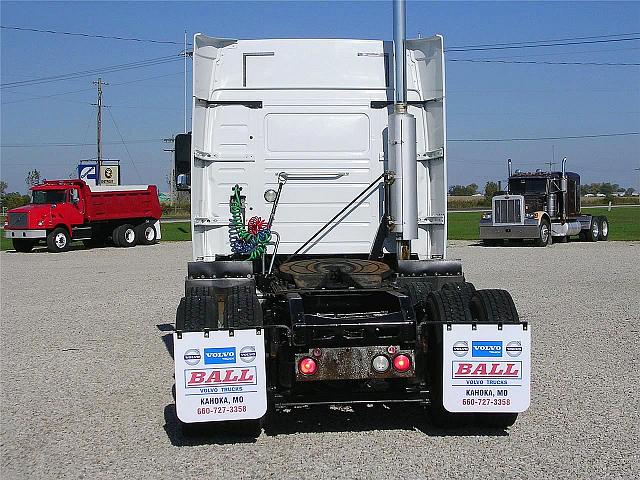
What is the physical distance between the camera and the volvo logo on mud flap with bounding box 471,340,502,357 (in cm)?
615

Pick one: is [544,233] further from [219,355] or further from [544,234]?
[219,355]

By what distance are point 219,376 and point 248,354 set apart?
0.25m

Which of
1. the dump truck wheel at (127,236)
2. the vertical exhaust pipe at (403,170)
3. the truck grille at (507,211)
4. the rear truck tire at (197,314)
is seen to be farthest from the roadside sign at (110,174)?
the rear truck tire at (197,314)

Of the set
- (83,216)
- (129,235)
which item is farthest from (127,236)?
(83,216)

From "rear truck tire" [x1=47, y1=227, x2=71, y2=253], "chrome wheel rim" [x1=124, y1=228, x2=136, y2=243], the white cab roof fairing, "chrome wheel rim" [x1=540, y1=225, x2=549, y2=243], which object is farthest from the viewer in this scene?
"chrome wheel rim" [x1=124, y1=228, x2=136, y2=243]

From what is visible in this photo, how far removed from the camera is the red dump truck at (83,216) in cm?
3344

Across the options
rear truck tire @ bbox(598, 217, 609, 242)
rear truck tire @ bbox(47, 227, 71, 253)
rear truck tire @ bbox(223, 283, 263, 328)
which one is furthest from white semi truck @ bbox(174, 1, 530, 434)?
rear truck tire @ bbox(598, 217, 609, 242)

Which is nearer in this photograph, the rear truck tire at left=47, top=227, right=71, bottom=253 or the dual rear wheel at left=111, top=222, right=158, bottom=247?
the rear truck tire at left=47, top=227, right=71, bottom=253

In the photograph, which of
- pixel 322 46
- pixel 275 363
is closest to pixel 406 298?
pixel 275 363

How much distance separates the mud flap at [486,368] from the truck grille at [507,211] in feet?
90.5

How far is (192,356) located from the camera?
5980mm

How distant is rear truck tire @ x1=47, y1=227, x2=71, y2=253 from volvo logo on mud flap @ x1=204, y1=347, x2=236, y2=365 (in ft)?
94.7

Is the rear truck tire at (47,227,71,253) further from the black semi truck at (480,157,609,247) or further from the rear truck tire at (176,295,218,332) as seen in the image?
the rear truck tire at (176,295,218,332)

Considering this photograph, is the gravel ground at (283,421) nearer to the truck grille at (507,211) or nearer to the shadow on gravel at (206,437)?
the shadow on gravel at (206,437)
